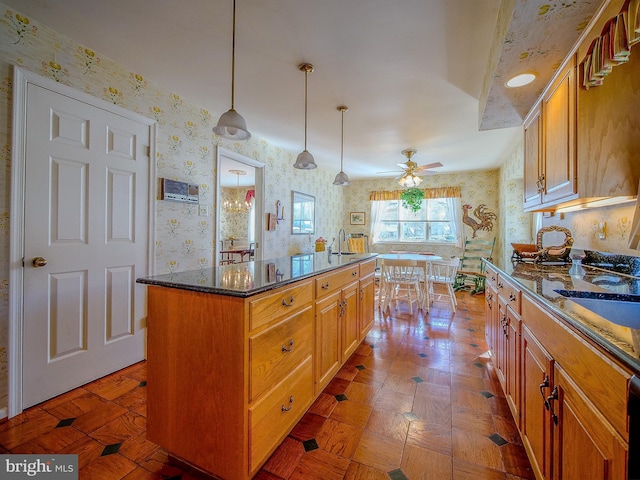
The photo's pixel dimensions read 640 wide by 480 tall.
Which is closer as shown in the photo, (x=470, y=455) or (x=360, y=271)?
(x=470, y=455)

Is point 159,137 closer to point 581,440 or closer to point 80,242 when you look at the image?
point 80,242

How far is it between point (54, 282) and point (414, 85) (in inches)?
124

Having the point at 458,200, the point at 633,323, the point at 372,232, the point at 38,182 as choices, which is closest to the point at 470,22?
the point at 633,323

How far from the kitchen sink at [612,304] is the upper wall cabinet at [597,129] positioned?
54 centimetres

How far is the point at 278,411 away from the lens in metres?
1.33

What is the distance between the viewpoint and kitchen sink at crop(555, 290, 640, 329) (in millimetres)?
1124

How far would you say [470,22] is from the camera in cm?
169

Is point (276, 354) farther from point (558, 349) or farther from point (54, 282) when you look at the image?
point (54, 282)

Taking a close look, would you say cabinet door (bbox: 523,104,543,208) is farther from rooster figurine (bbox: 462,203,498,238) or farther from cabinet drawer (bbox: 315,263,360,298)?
rooster figurine (bbox: 462,203,498,238)

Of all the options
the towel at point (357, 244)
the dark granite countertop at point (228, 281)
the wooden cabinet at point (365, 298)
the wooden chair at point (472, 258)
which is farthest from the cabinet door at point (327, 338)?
the wooden chair at point (472, 258)

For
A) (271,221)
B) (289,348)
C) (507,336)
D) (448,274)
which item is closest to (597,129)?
(507,336)

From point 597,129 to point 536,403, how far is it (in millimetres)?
1355

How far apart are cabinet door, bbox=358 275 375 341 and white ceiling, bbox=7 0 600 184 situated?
5.86 ft

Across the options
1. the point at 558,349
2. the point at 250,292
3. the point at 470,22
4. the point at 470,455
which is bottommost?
the point at 470,455
